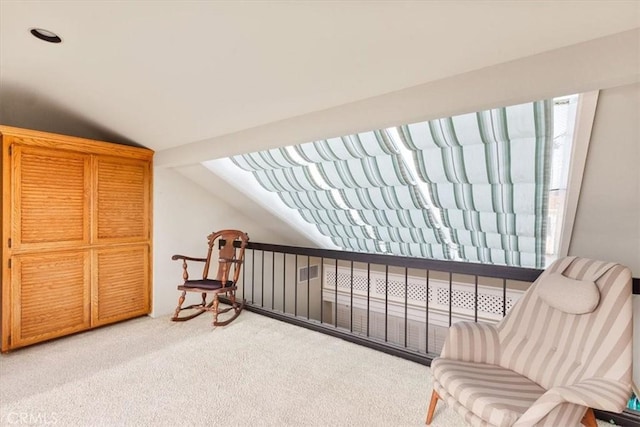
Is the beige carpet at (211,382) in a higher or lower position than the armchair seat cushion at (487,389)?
lower

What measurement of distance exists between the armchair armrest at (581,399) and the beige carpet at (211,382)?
688 mm

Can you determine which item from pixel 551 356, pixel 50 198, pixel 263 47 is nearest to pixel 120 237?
pixel 50 198

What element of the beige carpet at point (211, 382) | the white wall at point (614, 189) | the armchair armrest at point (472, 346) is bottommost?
the beige carpet at point (211, 382)

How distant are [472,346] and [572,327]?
46 cm

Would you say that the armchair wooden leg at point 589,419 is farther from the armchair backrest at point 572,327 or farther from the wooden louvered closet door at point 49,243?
the wooden louvered closet door at point 49,243

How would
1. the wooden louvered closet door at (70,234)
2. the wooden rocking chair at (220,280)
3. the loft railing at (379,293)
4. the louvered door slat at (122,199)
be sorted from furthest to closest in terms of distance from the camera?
the wooden rocking chair at (220,280) → the louvered door slat at (122,199) → the loft railing at (379,293) → the wooden louvered closet door at (70,234)

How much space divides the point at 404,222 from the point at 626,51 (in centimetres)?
225

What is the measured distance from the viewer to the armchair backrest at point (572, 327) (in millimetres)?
1364

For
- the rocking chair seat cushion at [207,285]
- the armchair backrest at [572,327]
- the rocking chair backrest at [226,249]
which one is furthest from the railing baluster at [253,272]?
the armchair backrest at [572,327]

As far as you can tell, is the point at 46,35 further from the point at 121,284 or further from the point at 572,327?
the point at 572,327

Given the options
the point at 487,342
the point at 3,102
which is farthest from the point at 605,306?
the point at 3,102

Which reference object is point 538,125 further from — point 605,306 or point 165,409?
point 165,409

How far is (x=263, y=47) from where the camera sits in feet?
5.35

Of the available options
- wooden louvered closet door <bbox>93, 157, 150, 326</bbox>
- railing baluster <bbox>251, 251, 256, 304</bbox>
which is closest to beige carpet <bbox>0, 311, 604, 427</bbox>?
wooden louvered closet door <bbox>93, 157, 150, 326</bbox>
